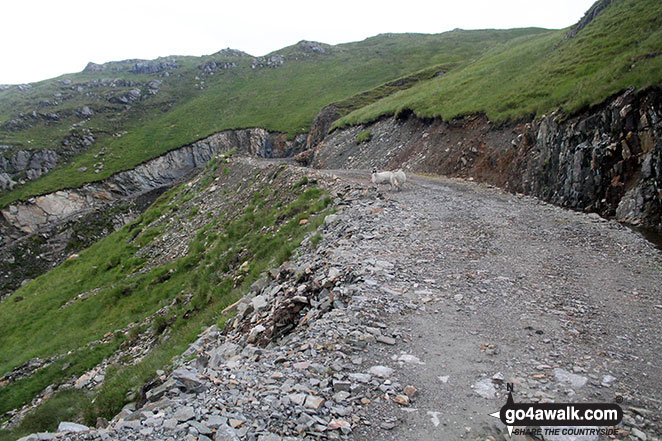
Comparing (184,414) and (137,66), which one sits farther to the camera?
(137,66)

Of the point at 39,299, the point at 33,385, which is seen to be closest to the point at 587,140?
the point at 33,385

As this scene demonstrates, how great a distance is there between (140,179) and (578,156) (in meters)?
77.3

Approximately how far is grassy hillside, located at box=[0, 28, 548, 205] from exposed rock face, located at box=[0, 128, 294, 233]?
7.58 ft

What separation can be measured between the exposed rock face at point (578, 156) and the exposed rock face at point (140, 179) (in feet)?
107

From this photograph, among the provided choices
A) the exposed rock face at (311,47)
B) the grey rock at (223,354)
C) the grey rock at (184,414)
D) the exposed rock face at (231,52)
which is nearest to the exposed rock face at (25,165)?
the grey rock at (223,354)

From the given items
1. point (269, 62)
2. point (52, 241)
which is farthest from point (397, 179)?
point (269, 62)

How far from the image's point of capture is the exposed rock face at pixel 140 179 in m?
59.8

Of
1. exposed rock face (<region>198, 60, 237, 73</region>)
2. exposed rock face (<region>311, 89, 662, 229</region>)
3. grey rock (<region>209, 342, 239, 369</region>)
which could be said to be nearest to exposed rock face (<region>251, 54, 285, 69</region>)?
exposed rock face (<region>198, 60, 237, 73</region>)

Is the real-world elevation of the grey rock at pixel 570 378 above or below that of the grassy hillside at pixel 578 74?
below

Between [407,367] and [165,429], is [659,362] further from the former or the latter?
[165,429]

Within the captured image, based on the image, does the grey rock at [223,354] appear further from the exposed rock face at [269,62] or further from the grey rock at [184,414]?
the exposed rock face at [269,62]

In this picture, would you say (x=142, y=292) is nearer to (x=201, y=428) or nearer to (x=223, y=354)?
(x=223, y=354)

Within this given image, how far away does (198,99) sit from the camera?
11344cm

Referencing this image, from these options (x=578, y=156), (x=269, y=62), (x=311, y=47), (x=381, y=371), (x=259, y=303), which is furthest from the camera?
(x=311, y=47)
